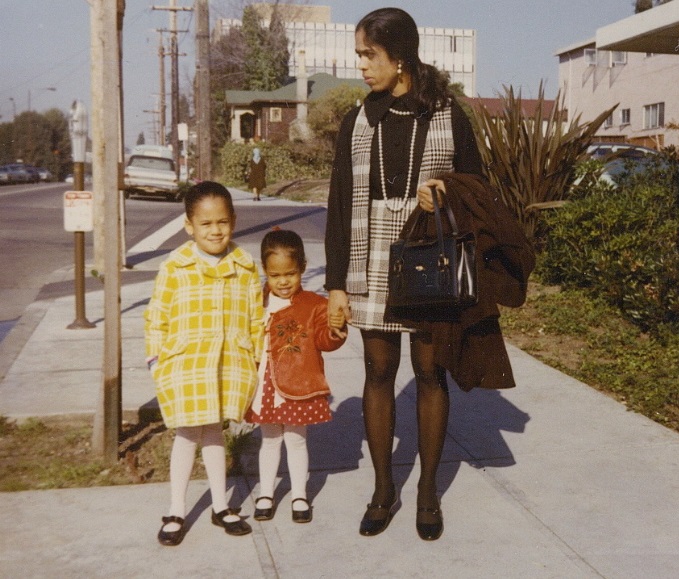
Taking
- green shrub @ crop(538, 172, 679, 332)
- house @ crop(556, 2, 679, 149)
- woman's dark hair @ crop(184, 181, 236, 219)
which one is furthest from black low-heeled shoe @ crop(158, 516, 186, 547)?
house @ crop(556, 2, 679, 149)

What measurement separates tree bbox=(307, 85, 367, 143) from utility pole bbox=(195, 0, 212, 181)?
76.1 ft

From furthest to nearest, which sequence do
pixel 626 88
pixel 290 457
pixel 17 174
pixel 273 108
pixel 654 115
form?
pixel 17 174 < pixel 273 108 < pixel 626 88 < pixel 654 115 < pixel 290 457

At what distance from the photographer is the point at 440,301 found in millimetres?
3334

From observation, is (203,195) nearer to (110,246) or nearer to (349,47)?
(110,246)

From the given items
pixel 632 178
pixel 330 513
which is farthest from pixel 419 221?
pixel 632 178

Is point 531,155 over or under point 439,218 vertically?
over

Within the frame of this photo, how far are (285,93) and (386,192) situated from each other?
52.1 meters

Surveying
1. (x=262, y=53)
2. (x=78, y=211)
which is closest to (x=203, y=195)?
(x=78, y=211)

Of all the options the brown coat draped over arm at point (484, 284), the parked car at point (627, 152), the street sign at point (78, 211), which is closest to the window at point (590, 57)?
the parked car at point (627, 152)

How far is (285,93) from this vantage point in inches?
2143

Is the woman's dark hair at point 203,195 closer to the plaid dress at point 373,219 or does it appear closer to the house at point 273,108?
the plaid dress at point 373,219

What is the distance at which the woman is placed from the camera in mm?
3586

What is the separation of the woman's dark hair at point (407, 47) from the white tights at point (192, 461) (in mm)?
1517

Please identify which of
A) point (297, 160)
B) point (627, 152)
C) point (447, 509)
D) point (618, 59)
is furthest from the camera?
point (297, 160)
